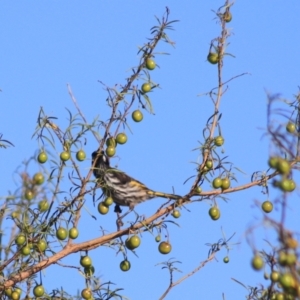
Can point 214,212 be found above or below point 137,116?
below

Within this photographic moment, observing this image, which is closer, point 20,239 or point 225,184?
point 20,239

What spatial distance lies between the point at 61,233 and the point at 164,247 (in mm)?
712

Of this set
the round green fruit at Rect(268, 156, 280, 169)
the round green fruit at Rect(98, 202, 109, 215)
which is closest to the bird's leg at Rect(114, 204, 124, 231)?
the round green fruit at Rect(98, 202, 109, 215)

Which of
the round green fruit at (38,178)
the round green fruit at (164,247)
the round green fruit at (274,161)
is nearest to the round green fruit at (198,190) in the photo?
the round green fruit at (164,247)

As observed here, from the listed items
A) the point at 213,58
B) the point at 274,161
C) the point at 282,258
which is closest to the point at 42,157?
the point at 213,58

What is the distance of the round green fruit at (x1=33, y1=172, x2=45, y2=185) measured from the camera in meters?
4.00

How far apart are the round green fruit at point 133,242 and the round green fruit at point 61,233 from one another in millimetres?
395

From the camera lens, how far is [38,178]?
4059mm

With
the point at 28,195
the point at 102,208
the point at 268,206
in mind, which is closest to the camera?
the point at 28,195

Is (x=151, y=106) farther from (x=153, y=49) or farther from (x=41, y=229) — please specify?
(x=41, y=229)

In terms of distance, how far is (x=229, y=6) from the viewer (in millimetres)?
5492

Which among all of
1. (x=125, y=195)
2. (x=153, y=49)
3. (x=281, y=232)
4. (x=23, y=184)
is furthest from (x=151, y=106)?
(x=281, y=232)

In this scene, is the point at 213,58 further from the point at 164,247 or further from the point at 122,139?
the point at 164,247

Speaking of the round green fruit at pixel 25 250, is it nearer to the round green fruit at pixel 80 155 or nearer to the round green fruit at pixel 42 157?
the round green fruit at pixel 42 157
